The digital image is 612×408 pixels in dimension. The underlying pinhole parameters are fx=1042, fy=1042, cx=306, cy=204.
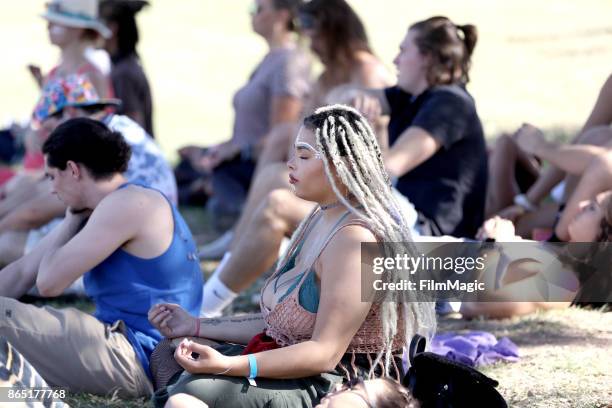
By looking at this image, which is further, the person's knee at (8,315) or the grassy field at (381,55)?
the grassy field at (381,55)

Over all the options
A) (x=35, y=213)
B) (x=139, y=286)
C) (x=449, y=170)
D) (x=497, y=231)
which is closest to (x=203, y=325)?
(x=139, y=286)

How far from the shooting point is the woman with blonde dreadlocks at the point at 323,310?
305 centimetres

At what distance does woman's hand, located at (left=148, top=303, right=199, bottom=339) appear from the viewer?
3588 mm

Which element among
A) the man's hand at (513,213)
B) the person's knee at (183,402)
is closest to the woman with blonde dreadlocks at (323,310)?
the person's knee at (183,402)

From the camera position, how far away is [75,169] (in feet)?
13.2

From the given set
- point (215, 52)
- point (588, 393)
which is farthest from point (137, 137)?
point (215, 52)

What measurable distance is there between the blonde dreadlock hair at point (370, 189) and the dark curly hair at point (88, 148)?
108 cm

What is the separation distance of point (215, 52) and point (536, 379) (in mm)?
14287

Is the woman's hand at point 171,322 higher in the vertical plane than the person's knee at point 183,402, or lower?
higher

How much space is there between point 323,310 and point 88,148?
1.43 m

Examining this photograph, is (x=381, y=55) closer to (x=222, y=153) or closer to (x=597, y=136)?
(x=222, y=153)

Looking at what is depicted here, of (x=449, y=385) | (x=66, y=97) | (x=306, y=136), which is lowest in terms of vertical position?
(x=449, y=385)

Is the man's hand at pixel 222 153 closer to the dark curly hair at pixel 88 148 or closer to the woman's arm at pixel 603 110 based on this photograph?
the woman's arm at pixel 603 110

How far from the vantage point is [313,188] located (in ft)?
10.7
